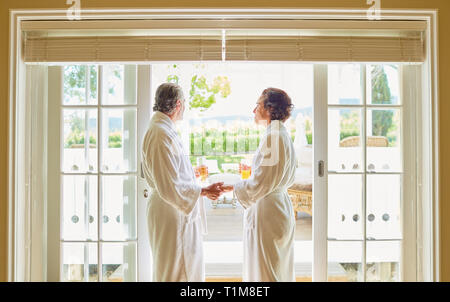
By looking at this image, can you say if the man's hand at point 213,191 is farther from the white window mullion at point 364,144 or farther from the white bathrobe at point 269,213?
the white window mullion at point 364,144

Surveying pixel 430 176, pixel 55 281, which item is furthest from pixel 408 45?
pixel 55 281

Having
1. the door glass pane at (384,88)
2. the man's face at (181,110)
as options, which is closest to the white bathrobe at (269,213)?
the man's face at (181,110)

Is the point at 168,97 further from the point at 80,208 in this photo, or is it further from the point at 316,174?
the point at 316,174

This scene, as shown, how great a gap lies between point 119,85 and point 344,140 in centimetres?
156

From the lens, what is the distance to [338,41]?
8.53 ft

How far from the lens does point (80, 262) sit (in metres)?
2.69

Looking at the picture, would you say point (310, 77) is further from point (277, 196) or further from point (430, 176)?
point (430, 176)

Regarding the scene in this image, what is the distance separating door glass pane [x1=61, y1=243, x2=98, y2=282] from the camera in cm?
267

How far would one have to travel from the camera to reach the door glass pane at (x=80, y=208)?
2.68 metres

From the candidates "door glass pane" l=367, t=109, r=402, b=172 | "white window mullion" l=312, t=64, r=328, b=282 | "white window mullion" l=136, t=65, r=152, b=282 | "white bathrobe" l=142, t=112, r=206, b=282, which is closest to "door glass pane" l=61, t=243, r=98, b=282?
"white window mullion" l=136, t=65, r=152, b=282

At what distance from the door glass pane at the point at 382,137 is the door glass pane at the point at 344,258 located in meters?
0.54

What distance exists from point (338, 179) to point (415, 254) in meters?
0.70

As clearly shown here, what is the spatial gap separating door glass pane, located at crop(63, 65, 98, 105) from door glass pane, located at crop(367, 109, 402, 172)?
1.87 metres

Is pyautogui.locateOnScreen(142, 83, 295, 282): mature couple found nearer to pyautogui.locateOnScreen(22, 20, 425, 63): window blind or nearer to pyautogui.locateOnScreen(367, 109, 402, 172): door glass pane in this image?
pyautogui.locateOnScreen(22, 20, 425, 63): window blind
